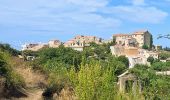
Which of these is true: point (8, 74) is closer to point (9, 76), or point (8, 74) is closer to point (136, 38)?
point (9, 76)

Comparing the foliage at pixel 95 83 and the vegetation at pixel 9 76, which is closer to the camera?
the foliage at pixel 95 83

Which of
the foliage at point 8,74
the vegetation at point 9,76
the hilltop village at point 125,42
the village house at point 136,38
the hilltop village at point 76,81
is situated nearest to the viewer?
the hilltop village at point 76,81

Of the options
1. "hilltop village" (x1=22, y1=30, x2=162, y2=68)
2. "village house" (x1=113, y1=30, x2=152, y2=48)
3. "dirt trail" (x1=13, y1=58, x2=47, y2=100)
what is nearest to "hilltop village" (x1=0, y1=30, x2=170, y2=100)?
"dirt trail" (x1=13, y1=58, x2=47, y2=100)

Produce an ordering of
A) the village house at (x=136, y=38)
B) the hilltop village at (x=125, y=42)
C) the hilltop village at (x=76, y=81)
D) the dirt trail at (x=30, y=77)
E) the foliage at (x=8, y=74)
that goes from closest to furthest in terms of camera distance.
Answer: the hilltop village at (x=76, y=81), the foliage at (x=8, y=74), the dirt trail at (x=30, y=77), the hilltop village at (x=125, y=42), the village house at (x=136, y=38)

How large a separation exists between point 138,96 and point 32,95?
8.94 metres

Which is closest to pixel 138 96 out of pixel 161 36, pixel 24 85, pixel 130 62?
pixel 161 36

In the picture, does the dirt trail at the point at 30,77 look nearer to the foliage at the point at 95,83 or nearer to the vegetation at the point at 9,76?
the vegetation at the point at 9,76

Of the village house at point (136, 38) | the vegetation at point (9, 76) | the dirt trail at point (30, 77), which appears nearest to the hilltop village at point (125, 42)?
the village house at point (136, 38)

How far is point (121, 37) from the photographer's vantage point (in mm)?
135625

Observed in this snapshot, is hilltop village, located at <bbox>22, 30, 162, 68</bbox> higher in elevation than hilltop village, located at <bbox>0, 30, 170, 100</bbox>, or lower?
higher

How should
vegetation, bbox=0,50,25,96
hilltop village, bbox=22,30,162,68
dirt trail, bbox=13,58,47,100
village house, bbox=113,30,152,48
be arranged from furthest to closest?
village house, bbox=113,30,152,48, hilltop village, bbox=22,30,162,68, dirt trail, bbox=13,58,47,100, vegetation, bbox=0,50,25,96

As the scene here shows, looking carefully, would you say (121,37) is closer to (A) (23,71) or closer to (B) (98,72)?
(A) (23,71)

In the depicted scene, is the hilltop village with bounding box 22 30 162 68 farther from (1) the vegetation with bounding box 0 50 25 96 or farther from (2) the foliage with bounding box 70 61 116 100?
(2) the foliage with bounding box 70 61 116 100

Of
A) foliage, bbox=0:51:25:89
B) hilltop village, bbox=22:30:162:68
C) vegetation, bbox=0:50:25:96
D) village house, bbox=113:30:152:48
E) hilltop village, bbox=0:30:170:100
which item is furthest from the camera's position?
village house, bbox=113:30:152:48
